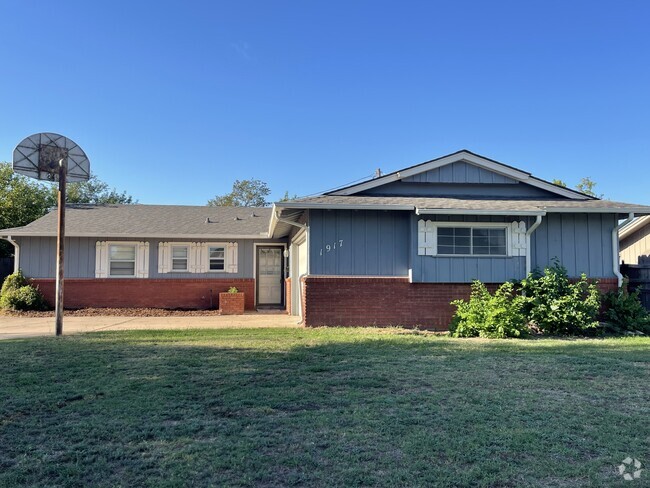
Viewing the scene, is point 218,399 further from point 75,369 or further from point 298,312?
point 298,312

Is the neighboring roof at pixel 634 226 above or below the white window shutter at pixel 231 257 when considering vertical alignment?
above

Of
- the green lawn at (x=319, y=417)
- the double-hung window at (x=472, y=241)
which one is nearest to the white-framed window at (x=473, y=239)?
the double-hung window at (x=472, y=241)

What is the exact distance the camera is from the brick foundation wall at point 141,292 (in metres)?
15.1

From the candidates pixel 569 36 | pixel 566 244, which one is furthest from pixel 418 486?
pixel 569 36

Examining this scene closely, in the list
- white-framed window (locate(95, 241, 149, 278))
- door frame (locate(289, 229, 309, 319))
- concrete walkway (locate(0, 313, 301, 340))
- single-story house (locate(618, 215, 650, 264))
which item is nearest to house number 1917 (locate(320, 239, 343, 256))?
concrete walkway (locate(0, 313, 301, 340))

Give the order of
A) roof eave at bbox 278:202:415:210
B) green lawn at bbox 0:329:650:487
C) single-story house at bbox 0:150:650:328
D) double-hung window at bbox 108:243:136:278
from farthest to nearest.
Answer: double-hung window at bbox 108:243:136:278, single-story house at bbox 0:150:650:328, roof eave at bbox 278:202:415:210, green lawn at bbox 0:329:650:487

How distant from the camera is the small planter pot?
14539 millimetres

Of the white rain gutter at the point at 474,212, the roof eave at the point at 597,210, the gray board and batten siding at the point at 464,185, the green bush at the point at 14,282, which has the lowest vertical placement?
the green bush at the point at 14,282

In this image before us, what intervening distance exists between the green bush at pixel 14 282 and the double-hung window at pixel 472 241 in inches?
493

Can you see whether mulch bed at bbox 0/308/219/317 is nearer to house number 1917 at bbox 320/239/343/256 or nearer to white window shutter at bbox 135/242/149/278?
white window shutter at bbox 135/242/149/278

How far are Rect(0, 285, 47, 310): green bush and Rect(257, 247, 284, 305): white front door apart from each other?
6.77m

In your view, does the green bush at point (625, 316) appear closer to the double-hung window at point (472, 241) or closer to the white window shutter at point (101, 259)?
the double-hung window at point (472, 241)

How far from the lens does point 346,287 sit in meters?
10.5

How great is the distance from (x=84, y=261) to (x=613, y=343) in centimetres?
1447
